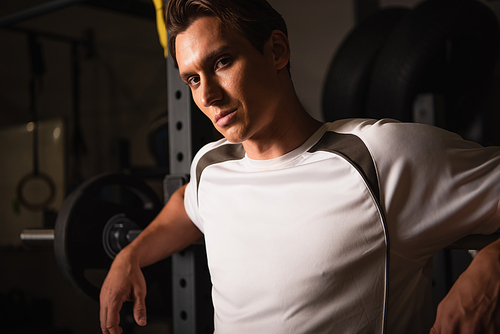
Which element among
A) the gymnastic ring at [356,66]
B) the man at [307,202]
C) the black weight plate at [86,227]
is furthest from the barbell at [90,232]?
the gymnastic ring at [356,66]

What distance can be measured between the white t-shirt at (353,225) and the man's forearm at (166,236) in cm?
20

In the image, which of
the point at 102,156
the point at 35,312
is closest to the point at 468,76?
the point at 102,156

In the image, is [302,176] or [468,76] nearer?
[302,176]

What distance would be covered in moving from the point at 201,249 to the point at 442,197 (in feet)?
2.13

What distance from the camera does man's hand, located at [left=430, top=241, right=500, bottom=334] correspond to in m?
0.60

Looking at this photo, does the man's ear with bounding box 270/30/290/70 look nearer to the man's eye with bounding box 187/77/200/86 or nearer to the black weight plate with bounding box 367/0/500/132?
the man's eye with bounding box 187/77/200/86

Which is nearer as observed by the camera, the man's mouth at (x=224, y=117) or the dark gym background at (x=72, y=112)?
the man's mouth at (x=224, y=117)

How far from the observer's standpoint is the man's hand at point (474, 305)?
1.98 ft

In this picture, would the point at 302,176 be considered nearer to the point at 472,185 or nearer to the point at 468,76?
the point at 472,185

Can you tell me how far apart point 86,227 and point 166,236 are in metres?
0.27

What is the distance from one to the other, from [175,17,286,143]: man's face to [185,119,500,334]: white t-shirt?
132 millimetres

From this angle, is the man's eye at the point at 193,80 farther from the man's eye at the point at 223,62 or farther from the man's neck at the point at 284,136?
the man's neck at the point at 284,136

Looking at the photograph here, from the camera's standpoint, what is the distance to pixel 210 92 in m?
0.84

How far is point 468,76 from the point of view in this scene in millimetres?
1727
